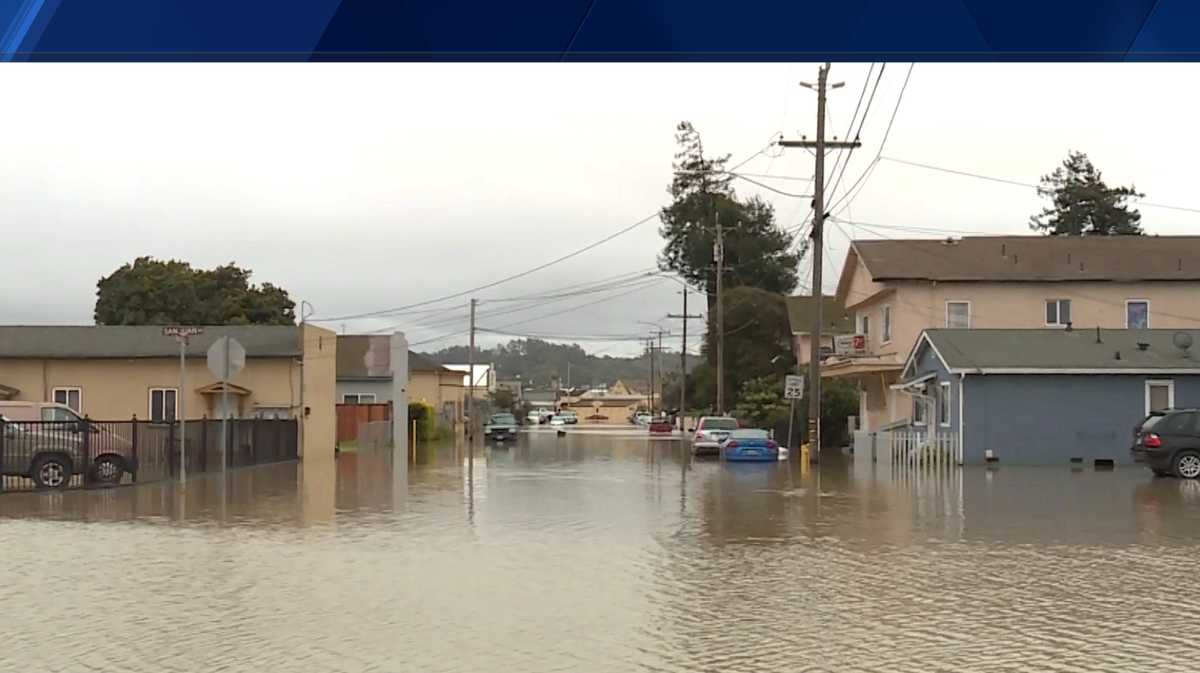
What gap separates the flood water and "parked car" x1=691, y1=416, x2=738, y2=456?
63.2 ft

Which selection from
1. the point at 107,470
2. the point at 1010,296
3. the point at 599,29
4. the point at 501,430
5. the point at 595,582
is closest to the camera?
the point at 599,29

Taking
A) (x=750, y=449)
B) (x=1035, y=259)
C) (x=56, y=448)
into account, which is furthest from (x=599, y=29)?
(x=1035, y=259)

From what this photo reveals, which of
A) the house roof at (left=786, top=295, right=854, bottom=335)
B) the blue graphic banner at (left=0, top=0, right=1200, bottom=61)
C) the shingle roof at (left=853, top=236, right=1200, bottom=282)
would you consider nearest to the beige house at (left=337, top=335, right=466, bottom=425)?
the shingle roof at (left=853, top=236, right=1200, bottom=282)

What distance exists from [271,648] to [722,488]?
59.2 ft

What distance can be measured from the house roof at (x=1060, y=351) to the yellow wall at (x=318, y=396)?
2033 cm

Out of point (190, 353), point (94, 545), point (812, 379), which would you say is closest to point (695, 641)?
point (94, 545)

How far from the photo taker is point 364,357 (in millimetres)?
58781

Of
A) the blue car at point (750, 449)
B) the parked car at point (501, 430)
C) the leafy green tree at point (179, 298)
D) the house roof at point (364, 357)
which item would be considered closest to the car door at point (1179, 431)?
the blue car at point (750, 449)

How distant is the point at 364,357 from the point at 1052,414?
32.4 m

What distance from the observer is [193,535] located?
56.5 ft

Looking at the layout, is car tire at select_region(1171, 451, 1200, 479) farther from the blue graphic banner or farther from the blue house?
the blue graphic banner

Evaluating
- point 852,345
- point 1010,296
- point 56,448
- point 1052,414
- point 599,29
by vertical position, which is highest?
point 1010,296

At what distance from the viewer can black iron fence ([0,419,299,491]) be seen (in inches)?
981

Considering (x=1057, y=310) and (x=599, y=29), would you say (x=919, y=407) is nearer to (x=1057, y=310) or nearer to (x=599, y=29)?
(x=1057, y=310)
